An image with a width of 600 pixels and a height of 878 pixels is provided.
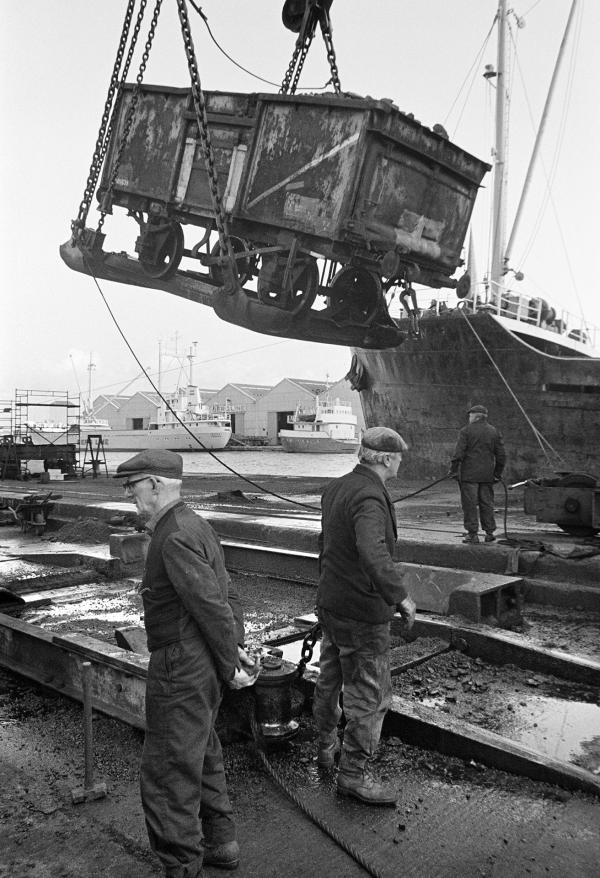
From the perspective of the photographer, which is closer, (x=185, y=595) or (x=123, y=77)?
(x=185, y=595)

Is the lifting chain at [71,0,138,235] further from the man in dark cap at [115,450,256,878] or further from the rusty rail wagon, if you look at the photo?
the man in dark cap at [115,450,256,878]

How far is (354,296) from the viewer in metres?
8.67

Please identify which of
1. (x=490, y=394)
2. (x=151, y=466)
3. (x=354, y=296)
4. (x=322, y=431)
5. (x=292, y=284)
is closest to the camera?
(x=151, y=466)

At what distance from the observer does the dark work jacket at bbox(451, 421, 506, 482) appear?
813 centimetres

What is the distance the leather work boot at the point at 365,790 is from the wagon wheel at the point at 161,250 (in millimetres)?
6789

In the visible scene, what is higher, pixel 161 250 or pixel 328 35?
pixel 328 35

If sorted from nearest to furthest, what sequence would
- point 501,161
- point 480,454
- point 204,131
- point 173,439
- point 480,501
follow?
point 204,131, point 480,454, point 480,501, point 501,161, point 173,439

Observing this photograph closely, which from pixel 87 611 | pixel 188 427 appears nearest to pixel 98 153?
pixel 87 611

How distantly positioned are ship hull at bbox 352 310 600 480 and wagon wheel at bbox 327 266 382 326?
31.2 ft

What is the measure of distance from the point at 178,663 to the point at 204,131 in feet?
20.5

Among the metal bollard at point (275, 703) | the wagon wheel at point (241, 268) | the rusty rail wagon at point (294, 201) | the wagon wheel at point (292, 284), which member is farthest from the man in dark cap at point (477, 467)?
the metal bollard at point (275, 703)

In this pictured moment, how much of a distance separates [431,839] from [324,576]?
3.86ft

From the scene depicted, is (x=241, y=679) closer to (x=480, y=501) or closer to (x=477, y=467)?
(x=477, y=467)

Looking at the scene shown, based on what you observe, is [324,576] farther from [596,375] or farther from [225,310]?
[596,375]
